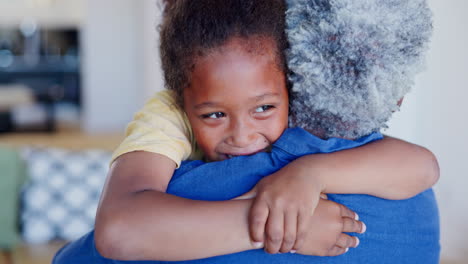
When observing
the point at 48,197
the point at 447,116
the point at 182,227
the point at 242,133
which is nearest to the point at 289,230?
the point at 182,227

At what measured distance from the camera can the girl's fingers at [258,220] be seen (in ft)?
2.44

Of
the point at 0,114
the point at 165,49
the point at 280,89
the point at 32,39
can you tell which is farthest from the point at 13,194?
the point at 32,39

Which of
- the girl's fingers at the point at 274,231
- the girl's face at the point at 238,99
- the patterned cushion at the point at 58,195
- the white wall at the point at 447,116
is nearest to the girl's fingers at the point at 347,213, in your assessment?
the girl's fingers at the point at 274,231

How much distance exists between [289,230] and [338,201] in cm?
12

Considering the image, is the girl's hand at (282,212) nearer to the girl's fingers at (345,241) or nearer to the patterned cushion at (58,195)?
the girl's fingers at (345,241)

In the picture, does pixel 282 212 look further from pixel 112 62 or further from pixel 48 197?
pixel 112 62

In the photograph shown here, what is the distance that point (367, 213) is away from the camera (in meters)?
0.81

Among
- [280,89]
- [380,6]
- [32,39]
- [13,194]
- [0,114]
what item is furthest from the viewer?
[32,39]

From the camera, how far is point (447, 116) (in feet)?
5.76

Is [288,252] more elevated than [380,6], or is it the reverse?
[380,6]

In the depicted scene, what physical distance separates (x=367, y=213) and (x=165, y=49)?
1.61 feet

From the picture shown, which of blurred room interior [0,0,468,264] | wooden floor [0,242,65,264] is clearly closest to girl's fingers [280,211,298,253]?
blurred room interior [0,0,468,264]

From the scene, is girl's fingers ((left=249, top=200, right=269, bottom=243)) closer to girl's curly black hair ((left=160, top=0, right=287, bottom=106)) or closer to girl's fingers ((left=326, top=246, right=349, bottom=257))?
girl's fingers ((left=326, top=246, right=349, bottom=257))

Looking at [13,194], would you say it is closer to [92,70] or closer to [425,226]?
[425,226]
